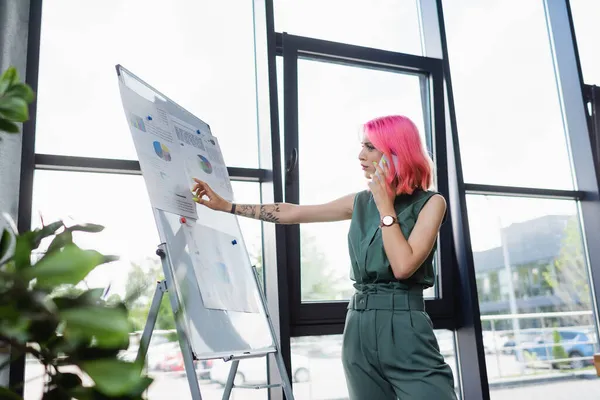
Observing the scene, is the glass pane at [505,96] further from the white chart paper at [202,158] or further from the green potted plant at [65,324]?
the green potted plant at [65,324]

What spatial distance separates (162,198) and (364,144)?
72 cm

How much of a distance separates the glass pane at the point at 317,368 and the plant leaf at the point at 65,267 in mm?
2428

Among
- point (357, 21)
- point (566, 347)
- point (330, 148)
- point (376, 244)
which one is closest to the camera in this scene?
point (376, 244)

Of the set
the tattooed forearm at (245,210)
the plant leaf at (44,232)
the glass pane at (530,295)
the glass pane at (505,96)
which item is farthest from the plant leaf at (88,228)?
the glass pane at (505,96)

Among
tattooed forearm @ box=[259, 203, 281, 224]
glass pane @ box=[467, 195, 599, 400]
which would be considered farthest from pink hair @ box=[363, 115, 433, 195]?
glass pane @ box=[467, 195, 599, 400]

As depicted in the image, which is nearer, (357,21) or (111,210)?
(111,210)

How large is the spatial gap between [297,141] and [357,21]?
2.85 feet

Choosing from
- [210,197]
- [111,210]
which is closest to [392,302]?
[210,197]

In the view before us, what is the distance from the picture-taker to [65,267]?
22 centimetres

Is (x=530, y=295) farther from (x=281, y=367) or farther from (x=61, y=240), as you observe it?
(x=61, y=240)

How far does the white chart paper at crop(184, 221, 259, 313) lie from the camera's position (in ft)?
6.13

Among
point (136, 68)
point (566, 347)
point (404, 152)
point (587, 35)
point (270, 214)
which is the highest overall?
point (587, 35)

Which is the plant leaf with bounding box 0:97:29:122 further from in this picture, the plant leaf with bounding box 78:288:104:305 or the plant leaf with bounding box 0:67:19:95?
the plant leaf with bounding box 78:288:104:305

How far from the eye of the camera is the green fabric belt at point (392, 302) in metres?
1.75
